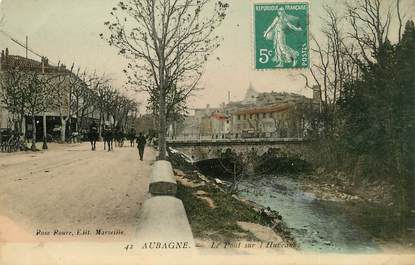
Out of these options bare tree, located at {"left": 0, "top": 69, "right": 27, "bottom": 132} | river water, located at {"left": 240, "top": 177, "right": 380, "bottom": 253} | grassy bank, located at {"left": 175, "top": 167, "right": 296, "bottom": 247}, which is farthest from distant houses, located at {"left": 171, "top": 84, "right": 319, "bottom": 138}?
bare tree, located at {"left": 0, "top": 69, "right": 27, "bottom": 132}

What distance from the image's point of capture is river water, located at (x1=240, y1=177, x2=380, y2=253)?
256 inches

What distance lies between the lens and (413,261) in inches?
193

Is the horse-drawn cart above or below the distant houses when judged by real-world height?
below

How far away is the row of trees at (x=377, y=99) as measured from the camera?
276 inches

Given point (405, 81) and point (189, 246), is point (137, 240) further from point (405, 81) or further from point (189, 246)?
point (405, 81)

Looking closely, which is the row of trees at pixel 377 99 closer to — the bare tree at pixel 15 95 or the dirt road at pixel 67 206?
the dirt road at pixel 67 206

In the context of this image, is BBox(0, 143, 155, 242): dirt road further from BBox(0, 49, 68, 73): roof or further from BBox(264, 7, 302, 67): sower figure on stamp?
BBox(0, 49, 68, 73): roof

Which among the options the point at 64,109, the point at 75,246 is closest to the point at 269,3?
the point at 75,246

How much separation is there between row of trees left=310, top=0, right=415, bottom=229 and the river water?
48.5 inches

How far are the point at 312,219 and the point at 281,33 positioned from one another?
4095 mm

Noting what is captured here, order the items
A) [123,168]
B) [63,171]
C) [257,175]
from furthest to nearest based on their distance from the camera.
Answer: [257,175] < [123,168] < [63,171]

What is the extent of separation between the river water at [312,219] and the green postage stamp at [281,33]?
259cm

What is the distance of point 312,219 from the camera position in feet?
27.3

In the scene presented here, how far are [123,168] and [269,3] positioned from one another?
540 cm
